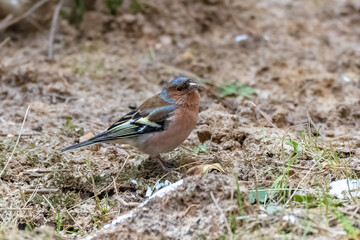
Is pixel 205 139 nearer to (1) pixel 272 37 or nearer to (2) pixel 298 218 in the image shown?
(2) pixel 298 218

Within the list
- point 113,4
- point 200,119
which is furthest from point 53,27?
point 200,119

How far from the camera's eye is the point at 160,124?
12.7ft

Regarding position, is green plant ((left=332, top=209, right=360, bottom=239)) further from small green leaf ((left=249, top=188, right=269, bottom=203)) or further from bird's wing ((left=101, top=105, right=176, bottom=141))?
bird's wing ((left=101, top=105, right=176, bottom=141))

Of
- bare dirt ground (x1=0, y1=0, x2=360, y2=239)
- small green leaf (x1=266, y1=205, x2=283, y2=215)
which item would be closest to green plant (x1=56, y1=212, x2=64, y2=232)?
bare dirt ground (x1=0, y1=0, x2=360, y2=239)

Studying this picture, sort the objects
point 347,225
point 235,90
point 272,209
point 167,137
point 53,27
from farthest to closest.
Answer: point 53,27 → point 235,90 → point 167,137 → point 272,209 → point 347,225

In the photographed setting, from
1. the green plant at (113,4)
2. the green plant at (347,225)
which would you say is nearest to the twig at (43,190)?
the green plant at (347,225)

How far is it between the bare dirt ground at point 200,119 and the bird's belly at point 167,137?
0.22 metres

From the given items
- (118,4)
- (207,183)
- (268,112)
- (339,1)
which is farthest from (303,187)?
(339,1)

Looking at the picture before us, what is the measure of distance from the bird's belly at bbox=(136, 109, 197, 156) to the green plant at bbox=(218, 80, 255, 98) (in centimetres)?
171

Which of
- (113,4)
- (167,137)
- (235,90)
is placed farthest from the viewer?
(113,4)

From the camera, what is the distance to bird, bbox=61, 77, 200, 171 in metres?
3.78

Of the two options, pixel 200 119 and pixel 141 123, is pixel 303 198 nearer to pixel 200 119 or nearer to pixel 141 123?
pixel 141 123

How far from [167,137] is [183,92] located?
49 cm

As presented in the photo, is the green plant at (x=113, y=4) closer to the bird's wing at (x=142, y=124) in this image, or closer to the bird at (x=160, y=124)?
the bird at (x=160, y=124)
